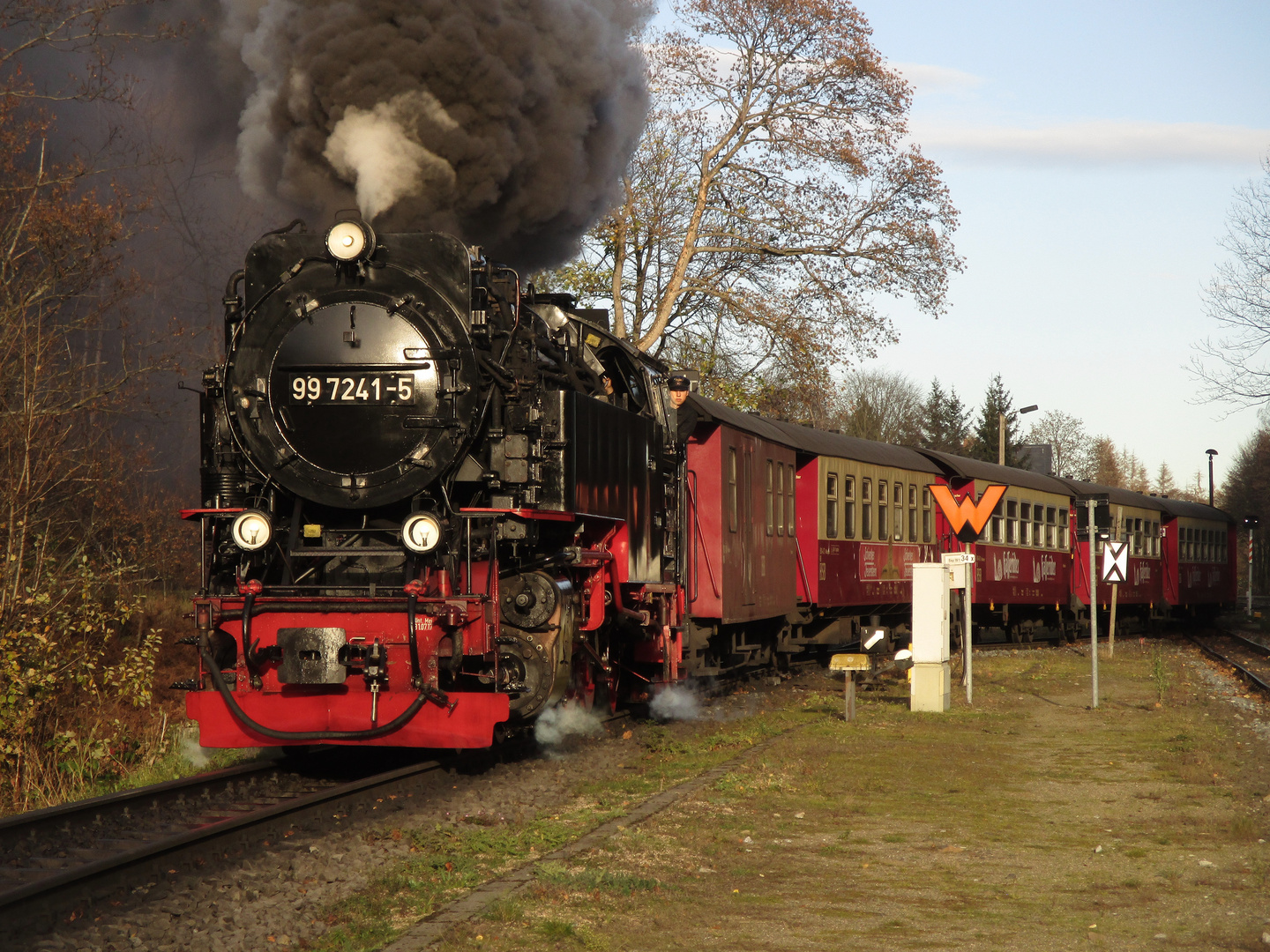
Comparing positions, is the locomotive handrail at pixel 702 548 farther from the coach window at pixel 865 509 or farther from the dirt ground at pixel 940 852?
the coach window at pixel 865 509

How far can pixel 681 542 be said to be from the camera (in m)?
12.0

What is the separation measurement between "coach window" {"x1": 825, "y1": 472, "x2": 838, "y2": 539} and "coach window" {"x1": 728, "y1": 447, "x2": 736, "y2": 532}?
374 cm

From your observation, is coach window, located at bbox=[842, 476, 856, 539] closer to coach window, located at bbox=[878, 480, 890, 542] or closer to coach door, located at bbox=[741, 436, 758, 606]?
coach window, located at bbox=[878, 480, 890, 542]

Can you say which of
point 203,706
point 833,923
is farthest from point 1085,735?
point 203,706

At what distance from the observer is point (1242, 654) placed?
24859 millimetres

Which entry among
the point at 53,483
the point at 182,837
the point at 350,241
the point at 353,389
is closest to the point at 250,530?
→ the point at 353,389

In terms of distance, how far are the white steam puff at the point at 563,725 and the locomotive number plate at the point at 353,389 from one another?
281cm

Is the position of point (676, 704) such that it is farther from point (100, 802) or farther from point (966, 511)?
point (100, 802)

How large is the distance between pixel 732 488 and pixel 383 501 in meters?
6.00

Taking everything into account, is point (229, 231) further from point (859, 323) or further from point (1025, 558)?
point (1025, 558)

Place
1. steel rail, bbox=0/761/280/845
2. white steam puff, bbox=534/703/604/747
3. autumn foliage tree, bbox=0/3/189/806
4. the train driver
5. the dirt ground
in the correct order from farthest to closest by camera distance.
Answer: the train driver, autumn foliage tree, bbox=0/3/189/806, white steam puff, bbox=534/703/604/747, steel rail, bbox=0/761/280/845, the dirt ground

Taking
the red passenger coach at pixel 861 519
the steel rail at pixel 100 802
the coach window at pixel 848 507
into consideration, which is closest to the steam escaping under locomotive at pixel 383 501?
the steel rail at pixel 100 802

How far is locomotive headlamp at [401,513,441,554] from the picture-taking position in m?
7.71

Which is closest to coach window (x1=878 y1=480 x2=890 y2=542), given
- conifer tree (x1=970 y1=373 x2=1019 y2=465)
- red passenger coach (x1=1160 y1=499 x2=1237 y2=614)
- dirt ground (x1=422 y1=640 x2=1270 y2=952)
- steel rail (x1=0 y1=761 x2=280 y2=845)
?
dirt ground (x1=422 y1=640 x2=1270 y2=952)
